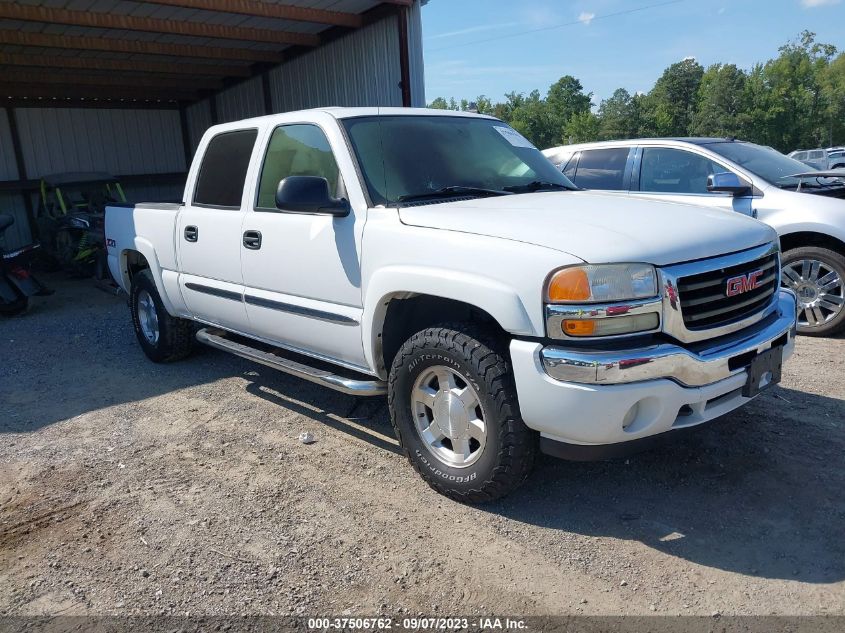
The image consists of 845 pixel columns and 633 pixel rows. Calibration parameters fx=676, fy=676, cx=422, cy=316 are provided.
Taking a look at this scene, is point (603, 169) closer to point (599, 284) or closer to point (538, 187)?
point (538, 187)

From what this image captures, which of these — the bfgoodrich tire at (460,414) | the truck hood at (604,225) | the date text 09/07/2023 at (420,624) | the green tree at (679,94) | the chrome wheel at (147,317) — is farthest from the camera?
the green tree at (679,94)

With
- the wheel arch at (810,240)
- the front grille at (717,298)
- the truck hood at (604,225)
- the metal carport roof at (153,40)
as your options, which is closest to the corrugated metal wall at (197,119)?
the metal carport roof at (153,40)

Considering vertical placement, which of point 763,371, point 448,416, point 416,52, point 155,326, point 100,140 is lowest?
point 155,326

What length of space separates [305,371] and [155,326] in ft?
8.95

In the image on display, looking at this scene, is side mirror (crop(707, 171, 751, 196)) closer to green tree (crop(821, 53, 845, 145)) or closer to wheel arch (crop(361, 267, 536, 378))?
wheel arch (crop(361, 267, 536, 378))

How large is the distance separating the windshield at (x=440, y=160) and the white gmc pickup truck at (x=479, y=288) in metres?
0.01

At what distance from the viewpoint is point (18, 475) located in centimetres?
409

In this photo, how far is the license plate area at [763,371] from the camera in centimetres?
319

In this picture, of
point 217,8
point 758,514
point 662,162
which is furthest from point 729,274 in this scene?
point 217,8

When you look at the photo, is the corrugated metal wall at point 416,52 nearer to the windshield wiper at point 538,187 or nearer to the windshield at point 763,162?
the windshield at point 763,162

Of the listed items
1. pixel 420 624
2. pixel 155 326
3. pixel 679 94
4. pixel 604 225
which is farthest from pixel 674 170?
pixel 679 94

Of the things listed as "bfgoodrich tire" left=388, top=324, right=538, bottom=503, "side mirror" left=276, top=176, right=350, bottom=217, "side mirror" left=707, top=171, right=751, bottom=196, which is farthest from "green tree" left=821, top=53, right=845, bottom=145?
"bfgoodrich tire" left=388, top=324, right=538, bottom=503

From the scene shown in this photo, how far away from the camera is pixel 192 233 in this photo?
5.08 m

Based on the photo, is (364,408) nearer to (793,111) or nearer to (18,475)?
(18,475)
